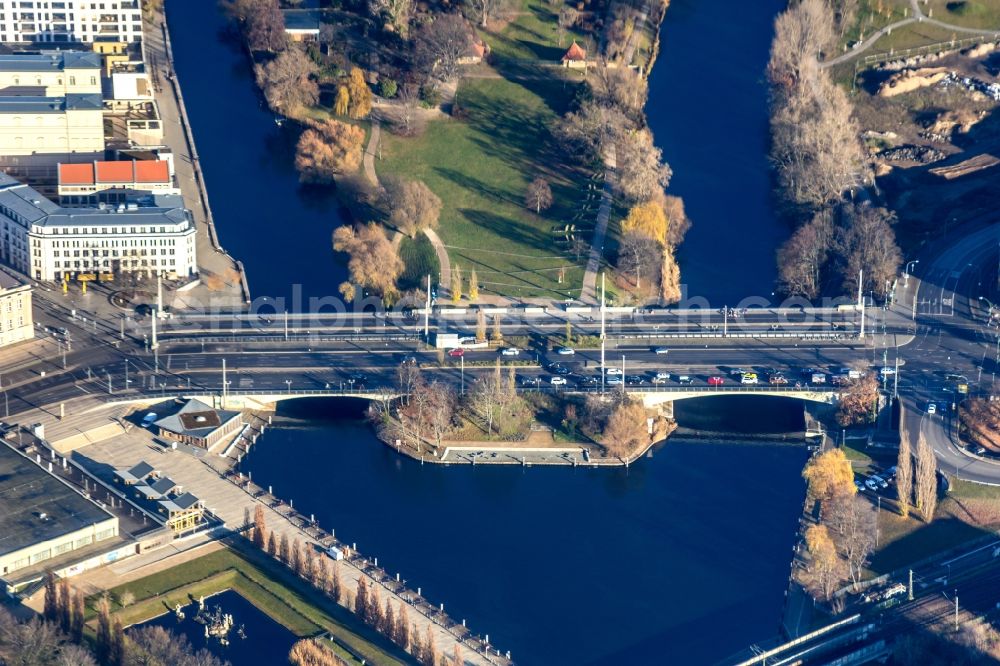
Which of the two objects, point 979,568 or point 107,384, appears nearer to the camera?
point 979,568

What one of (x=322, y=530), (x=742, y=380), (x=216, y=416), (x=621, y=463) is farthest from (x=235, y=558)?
(x=742, y=380)

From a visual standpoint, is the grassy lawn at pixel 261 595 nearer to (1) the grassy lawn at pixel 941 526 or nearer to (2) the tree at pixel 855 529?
(2) the tree at pixel 855 529

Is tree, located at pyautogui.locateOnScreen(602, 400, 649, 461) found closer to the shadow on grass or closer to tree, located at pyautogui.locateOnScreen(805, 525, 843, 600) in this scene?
tree, located at pyautogui.locateOnScreen(805, 525, 843, 600)

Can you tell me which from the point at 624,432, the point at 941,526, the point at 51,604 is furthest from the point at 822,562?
the point at 51,604

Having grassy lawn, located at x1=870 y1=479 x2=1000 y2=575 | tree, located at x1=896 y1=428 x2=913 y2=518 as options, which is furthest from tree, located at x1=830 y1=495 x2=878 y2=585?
tree, located at x1=896 y1=428 x2=913 y2=518

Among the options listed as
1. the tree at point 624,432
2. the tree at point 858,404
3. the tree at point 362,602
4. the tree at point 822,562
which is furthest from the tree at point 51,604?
the tree at point 858,404

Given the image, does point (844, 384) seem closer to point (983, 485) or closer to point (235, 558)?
point (983, 485)
